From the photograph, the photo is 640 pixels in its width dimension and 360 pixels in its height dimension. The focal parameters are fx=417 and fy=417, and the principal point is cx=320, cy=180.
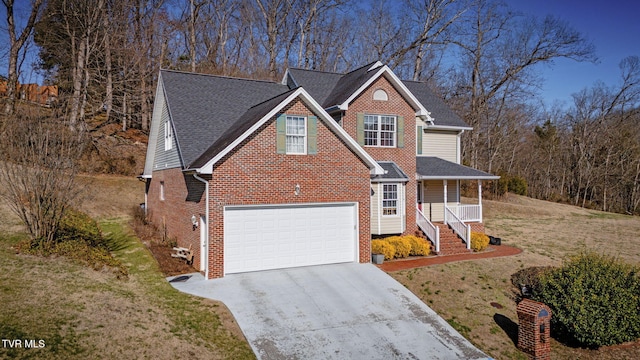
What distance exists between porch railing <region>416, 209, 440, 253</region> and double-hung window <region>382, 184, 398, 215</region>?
1.53 meters

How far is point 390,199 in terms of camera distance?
61.4 ft

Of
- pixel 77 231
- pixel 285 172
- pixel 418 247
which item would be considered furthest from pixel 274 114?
pixel 77 231

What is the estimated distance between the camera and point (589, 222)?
31.8 metres

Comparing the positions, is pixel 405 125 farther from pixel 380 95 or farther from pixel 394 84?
pixel 394 84

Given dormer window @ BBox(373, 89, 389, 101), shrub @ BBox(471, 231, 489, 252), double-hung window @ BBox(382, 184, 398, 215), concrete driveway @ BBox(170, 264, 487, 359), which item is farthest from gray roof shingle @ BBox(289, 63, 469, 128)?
concrete driveway @ BBox(170, 264, 487, 359)

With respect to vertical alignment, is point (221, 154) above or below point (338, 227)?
above

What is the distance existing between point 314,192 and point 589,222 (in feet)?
88.2

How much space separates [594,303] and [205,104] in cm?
1566

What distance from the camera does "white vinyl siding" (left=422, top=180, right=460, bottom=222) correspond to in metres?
22.3

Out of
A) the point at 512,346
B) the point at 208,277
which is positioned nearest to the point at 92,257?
the point at 208,277

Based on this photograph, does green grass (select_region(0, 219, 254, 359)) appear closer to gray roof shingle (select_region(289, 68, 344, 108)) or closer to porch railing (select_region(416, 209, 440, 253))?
porch railing (select_region(416, 209, 440, 253))

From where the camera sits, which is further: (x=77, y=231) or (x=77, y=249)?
(x=77, y=231)

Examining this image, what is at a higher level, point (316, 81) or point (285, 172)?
point (316, 81)

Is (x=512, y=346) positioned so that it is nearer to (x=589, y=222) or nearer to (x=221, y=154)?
(x=221, y=154)
